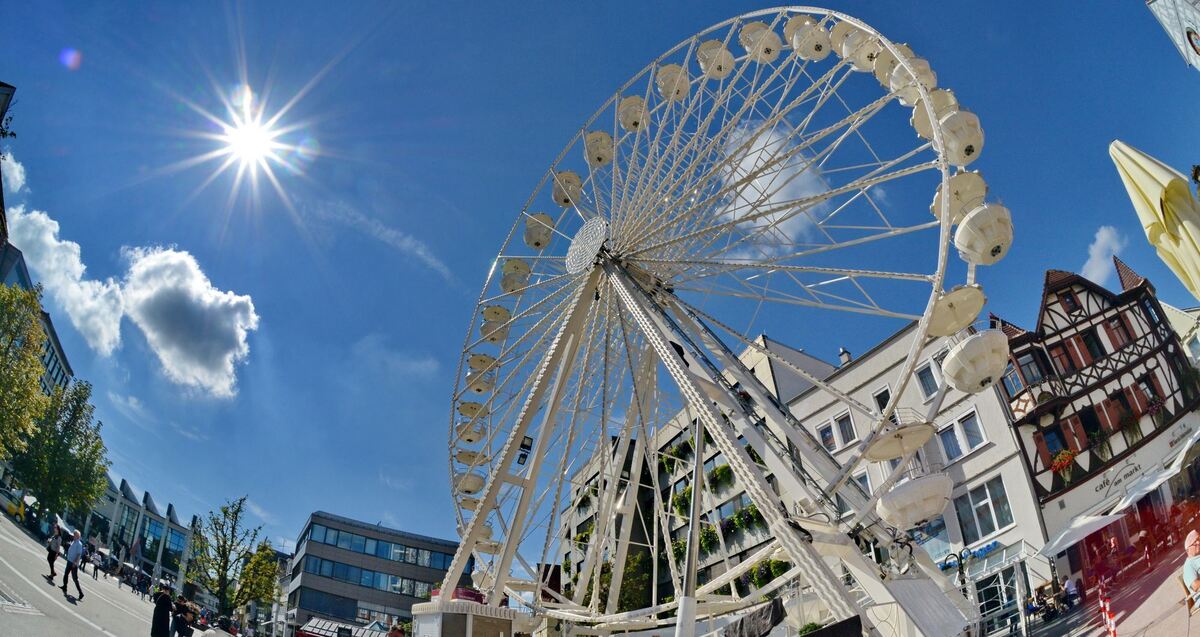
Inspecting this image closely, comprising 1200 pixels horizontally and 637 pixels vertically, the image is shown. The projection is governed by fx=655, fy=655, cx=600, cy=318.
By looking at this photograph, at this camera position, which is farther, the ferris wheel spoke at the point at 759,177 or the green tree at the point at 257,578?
the green tree at the point at 257,578

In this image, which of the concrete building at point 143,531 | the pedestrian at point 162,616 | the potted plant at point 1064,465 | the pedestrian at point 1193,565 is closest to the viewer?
the pedestrian at point 1193,565

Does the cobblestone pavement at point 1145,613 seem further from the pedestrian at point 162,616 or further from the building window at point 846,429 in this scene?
the pedestrian at point 162,616

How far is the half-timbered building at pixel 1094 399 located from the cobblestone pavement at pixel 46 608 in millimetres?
23406

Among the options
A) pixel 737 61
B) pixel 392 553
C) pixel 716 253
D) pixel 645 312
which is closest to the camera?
pixel 645 312

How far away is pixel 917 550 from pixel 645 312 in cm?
692

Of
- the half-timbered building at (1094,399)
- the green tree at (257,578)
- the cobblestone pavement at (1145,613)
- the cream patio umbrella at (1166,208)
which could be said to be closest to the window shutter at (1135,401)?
the half-timbered building at (1094,399)

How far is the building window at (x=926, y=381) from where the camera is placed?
78.9ft

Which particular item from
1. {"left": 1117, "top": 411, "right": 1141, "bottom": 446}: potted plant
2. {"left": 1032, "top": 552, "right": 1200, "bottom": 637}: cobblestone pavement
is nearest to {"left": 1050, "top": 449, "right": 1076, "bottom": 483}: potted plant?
{"left": 1117, "top": 411, "right": 1141, "bottom": 446}: potted plant

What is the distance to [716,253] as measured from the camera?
623 inches

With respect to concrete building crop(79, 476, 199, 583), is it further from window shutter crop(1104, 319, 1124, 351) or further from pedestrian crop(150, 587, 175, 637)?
window shutter crop(1104, 319, 1124, 351)

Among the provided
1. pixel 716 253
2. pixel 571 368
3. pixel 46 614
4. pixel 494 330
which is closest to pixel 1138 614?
pixel 716 253

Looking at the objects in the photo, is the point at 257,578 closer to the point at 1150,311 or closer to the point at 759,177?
the point at 759,177

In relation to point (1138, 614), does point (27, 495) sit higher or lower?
higher

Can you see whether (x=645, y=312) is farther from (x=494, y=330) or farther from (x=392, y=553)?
(x=392, y=553)
